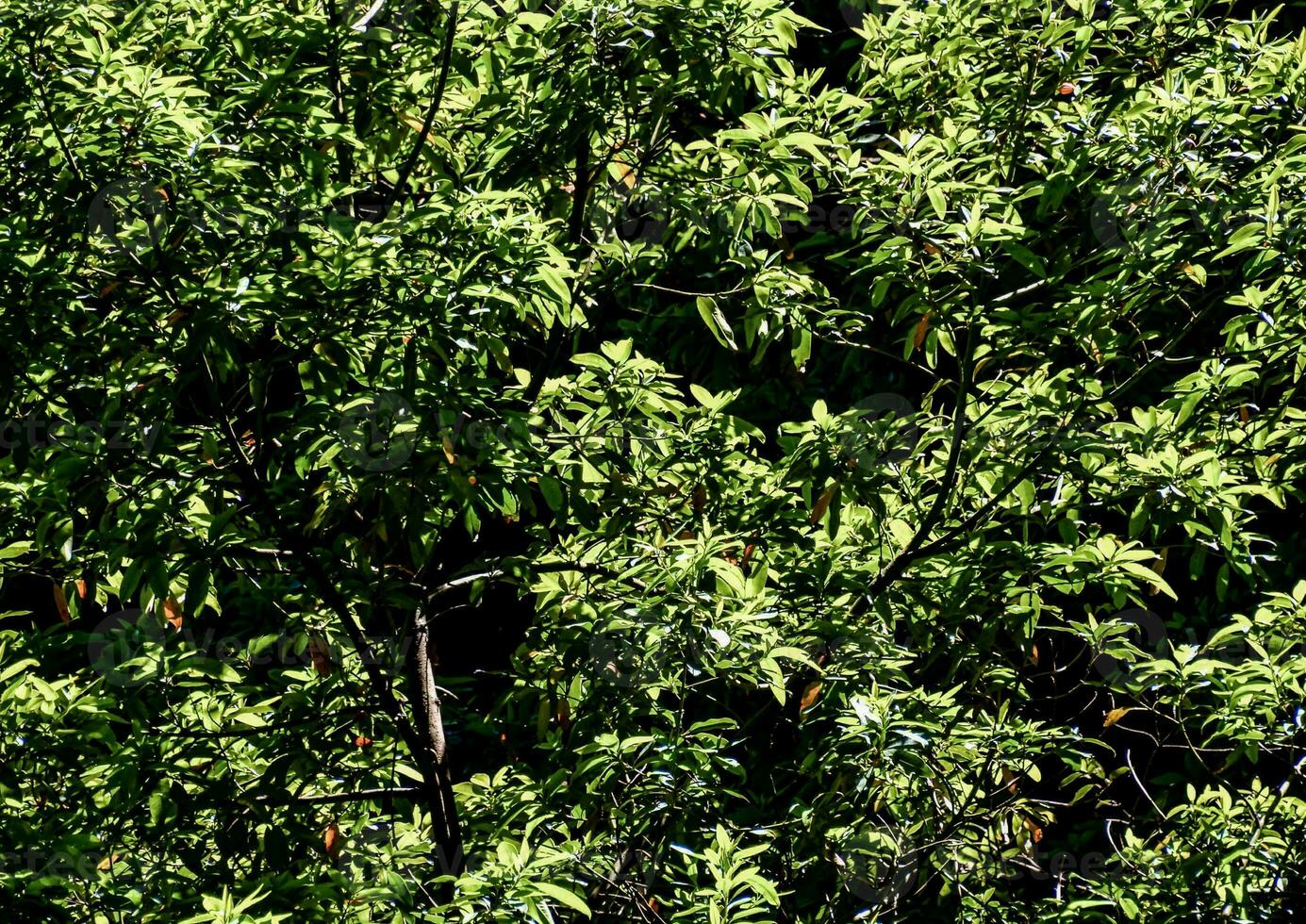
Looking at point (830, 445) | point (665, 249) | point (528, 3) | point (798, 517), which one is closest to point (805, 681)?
point (798, 517)

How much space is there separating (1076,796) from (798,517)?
1110mm

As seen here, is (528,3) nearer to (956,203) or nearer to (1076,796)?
(956,203)

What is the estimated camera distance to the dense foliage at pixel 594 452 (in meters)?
2.61

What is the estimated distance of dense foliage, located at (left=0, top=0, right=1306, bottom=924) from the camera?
2.61 metres

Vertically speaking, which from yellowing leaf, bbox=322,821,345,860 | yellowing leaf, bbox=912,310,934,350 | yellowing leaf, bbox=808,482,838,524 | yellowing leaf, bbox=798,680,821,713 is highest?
yellowing leaf, bbox=912,310,934,350

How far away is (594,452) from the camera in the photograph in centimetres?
284

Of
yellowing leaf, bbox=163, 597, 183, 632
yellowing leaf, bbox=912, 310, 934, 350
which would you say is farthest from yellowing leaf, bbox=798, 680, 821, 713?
yellowing leaf, bbox=163, 597, 183, 632

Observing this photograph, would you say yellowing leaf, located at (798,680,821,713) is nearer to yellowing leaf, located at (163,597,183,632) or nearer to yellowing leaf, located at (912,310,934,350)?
yellowing leaf, located at (912,310,934,350)

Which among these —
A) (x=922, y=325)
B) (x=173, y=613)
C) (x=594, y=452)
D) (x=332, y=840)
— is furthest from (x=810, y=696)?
(x=173, y=613)

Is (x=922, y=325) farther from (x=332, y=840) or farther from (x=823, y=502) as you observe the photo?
(x=332, y=840)

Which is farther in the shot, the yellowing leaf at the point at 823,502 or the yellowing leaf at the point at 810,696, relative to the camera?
the yellowing leaf at the point at 810,696

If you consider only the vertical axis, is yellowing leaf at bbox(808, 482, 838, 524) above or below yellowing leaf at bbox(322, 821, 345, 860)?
above

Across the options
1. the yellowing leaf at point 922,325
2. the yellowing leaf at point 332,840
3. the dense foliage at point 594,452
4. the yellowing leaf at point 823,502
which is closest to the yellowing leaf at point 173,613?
the dense foliage at point 594,452

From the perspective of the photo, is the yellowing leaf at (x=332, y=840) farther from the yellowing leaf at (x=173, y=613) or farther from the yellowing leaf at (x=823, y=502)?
the yellowing leaf at (x=823, y=502)
